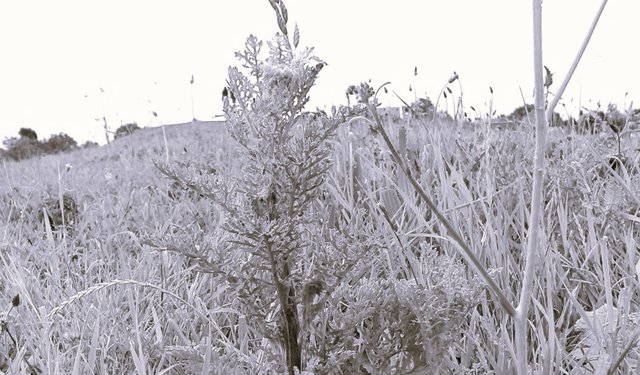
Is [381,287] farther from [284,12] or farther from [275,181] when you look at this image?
[284,12]

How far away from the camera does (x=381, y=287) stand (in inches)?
41.9

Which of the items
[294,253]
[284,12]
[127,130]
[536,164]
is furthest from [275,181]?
[127,130]

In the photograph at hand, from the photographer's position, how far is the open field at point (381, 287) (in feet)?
3.43

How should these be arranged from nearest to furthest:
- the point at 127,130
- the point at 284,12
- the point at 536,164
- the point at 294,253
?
the point at 536,164 → the point at 284,12 → the point at 294,253 → the point at 127,130

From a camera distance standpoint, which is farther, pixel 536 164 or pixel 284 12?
pixel 284 12

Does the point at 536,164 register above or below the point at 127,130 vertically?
below

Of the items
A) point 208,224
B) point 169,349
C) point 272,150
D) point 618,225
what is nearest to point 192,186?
point 272,150

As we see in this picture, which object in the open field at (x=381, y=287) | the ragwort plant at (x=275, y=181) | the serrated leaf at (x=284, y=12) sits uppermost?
the serrated leaf at (x=284, y=12)

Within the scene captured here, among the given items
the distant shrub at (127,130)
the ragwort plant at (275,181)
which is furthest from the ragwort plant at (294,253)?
the distant shrub at (127,130)

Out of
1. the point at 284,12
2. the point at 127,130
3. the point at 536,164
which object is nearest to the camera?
the point at 536,164

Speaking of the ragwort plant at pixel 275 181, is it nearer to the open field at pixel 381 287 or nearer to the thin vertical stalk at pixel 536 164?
the open field at pixel 381 287

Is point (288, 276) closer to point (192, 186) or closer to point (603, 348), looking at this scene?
point (192, 186)

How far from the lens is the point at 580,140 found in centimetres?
295

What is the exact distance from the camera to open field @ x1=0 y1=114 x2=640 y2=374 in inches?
41.2
